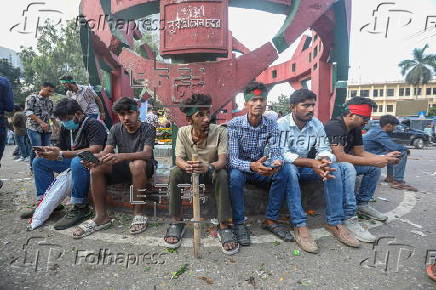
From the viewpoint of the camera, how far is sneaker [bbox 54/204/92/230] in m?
2.86

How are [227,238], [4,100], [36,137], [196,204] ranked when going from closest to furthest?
[196,204], [227,238], [4,100], [36,137]

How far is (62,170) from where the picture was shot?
132 inches

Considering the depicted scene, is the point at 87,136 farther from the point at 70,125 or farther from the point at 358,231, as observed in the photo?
the point at 358,231

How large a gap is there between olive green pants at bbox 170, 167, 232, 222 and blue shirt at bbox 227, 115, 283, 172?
40cm

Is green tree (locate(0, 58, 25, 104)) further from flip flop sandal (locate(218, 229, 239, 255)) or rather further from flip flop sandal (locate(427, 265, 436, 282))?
flip flop sandal (locate(427, 265, 436, 282))

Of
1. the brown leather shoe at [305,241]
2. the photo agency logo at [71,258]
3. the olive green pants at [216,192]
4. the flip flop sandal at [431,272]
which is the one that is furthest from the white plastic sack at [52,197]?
the flip flop sandal at [431,272]

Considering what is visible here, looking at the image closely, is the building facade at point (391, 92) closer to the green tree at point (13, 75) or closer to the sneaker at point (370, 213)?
the green tree at point (13, 75)

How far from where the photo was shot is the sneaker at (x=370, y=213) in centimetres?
320

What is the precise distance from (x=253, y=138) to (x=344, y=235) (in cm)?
130

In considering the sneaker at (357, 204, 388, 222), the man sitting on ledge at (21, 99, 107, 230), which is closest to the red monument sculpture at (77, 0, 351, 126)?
the man sitting on ledge at (21, 99, 107, 230)

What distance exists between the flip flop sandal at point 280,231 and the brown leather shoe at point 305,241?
0.23 ft

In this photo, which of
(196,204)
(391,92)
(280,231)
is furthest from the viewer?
(391,92)

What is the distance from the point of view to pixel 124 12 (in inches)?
169

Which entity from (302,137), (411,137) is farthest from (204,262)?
(411,137)
